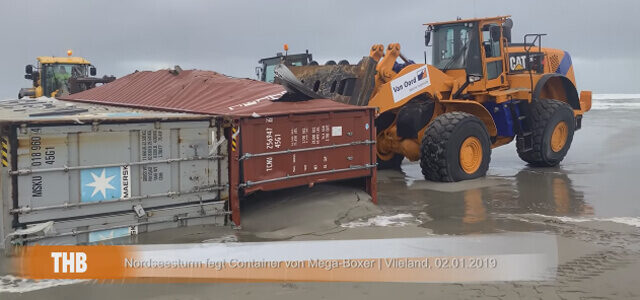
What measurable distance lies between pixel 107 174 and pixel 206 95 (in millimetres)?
2478

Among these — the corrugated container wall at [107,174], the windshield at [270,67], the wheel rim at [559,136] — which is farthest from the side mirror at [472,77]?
the corrugated container wall at [107,174]

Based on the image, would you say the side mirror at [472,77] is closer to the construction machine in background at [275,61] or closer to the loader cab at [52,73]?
the construction machine in background at [275,61]

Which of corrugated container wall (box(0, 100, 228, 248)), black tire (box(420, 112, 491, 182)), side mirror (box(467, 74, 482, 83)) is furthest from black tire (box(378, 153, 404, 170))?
corrugated container wall (box(0, 100, 228, 248))

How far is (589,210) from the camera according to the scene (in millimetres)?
8492

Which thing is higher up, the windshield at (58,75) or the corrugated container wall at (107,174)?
the windshield at (58,75)

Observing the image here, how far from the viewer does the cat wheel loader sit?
403 inches

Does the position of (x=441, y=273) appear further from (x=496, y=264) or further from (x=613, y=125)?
(x=613, y=125)

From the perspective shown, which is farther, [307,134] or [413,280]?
[307,134]

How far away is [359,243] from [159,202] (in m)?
2.31

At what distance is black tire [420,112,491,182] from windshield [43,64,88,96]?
13.3 meters

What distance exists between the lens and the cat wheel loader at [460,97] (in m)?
10.2

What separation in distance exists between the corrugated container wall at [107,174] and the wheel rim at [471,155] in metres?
5.16

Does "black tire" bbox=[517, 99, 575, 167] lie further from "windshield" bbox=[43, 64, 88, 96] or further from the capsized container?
"windshield" bbox=[43, 64, 88, 96]

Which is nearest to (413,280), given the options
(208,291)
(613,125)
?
(208,291)
